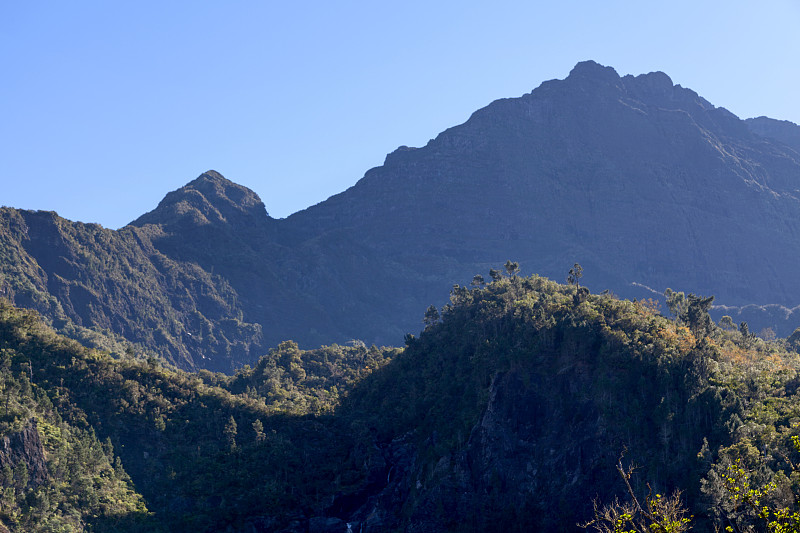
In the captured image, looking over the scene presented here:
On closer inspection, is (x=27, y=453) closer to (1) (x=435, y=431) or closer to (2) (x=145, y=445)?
(2) (x=145, y=445)

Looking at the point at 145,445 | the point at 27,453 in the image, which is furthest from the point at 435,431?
the point at 27,453

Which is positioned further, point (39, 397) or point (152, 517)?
point (39, 397)

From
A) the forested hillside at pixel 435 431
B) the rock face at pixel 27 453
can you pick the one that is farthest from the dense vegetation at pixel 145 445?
the rock face at pixel 27 453

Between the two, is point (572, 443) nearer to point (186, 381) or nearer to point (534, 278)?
point (534, 278)

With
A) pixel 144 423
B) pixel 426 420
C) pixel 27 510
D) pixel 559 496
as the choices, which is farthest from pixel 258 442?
pixel 559 496

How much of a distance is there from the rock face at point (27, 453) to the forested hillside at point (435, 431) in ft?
1.00

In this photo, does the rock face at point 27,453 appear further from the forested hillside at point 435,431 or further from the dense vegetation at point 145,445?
the dense vegetation at point 145,445

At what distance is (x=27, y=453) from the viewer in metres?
118

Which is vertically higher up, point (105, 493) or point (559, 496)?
point (105, 493)

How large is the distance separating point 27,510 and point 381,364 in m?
79.8

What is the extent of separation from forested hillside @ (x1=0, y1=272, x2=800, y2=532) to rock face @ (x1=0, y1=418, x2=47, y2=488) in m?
0.30

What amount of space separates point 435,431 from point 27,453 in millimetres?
61049

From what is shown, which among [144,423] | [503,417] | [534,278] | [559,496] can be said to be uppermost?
[534,278]

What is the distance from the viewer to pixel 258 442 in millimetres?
139250
